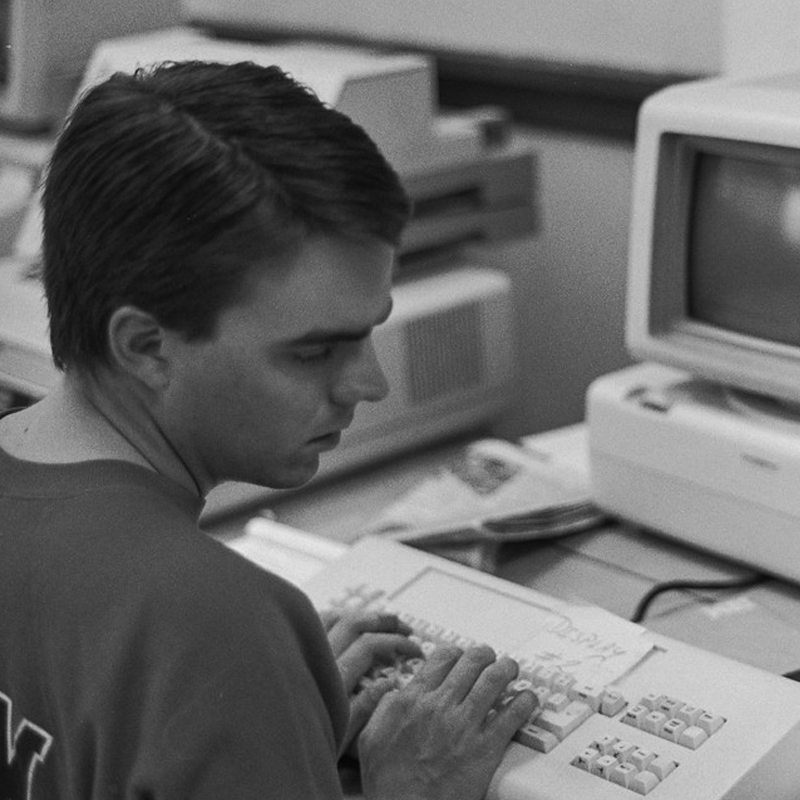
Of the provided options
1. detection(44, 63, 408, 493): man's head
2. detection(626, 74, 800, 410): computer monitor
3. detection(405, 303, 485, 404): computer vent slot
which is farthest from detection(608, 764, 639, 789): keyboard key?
detection(405, 303, 485, 404): computer vent slot

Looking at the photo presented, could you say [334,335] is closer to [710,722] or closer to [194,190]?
[194,190]

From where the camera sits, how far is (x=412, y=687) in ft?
3.60

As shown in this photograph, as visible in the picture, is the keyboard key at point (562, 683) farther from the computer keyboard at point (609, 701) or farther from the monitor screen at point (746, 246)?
the monitor screen at point (746, 246)

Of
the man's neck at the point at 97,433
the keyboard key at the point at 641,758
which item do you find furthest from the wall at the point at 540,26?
the man's neck at the point at 97,433

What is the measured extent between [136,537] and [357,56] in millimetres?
1150

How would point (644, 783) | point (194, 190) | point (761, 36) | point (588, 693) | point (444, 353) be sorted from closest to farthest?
1. point (194, 190)
2. point (644, 783)
3. point (588, 693)
4. point (761, 36)
5. point (444, 353)

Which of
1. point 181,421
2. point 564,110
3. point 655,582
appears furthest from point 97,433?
point 564,110

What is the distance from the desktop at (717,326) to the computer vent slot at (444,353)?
1.20 feet

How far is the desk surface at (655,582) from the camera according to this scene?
1.30 meters

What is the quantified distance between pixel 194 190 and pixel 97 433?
6.6 inches

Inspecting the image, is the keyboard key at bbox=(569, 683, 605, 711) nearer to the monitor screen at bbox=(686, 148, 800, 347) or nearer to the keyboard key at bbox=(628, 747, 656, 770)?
the keyboard key at bbox=(628, 747, 656, 770)

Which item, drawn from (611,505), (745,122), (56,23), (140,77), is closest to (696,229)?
(745,122)

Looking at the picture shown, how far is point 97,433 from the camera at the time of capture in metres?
0.88

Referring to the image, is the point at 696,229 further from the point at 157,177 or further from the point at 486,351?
the point at 157,177
